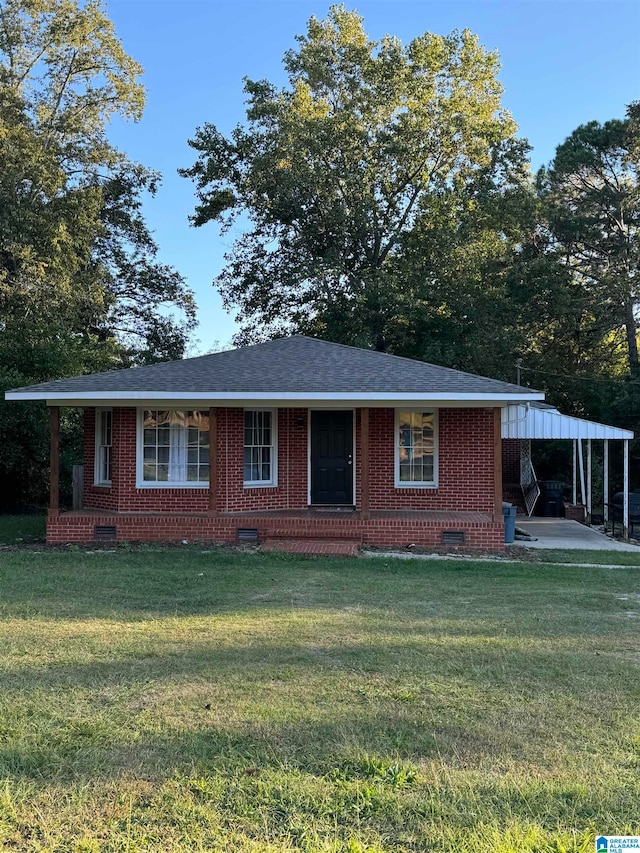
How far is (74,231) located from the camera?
22375 millimetres

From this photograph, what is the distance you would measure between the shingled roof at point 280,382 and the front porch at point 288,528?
2.25 metres

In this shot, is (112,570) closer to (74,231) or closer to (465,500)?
(465,500)

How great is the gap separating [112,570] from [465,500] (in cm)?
700

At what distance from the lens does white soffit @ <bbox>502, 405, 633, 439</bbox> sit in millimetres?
16156

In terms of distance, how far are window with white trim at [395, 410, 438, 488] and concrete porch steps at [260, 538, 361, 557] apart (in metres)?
2.24

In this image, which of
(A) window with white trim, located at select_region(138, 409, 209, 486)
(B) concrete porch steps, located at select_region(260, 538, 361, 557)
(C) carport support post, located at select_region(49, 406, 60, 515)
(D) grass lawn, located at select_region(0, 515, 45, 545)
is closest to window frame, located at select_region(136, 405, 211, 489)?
(A) window with white trim, located at select_region(138, 409, 209, 486)

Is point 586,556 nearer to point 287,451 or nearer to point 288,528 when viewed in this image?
point 288,528

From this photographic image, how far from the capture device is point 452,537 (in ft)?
39.8

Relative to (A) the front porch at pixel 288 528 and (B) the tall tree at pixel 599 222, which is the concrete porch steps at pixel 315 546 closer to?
(A) the front porch at pixel 288 528

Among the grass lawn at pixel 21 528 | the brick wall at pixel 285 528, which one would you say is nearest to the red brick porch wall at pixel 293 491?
the brick wall at pixel 285 528

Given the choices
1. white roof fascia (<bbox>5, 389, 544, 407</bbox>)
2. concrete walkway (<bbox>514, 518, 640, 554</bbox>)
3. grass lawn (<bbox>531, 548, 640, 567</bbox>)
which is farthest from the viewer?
concrete walkway (<bbox>514, 518, 640, 554</bbox>)

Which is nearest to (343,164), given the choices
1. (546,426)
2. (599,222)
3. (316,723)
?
(599,222)

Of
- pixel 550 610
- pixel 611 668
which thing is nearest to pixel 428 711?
pixel 611 668

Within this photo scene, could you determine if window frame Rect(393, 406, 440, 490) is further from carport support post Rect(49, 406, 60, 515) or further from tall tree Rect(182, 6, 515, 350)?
tall tree Rect(182, 6, 515, 350)
